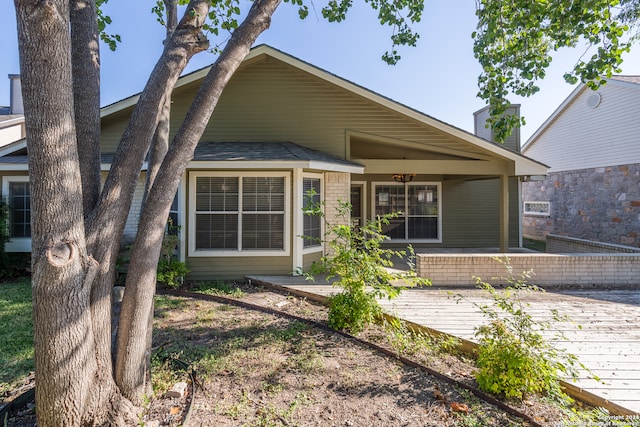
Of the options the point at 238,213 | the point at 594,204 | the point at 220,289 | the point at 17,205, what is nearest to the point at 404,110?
the point at 238,213

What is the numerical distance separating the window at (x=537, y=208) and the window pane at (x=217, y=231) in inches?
555

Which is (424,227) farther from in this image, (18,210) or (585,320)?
(18,210)

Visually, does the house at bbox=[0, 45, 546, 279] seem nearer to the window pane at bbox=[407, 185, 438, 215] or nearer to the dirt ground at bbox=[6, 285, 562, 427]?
the window pane at bbox=[407, 185, 438, 215]

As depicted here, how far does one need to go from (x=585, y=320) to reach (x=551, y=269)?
7.17 feet

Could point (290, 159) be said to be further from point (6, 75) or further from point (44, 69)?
point (6, 75)

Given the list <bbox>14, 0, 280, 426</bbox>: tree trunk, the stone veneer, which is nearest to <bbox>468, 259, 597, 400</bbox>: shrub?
<bbox>14, 0, 280, 426</bbox>: tree trunk

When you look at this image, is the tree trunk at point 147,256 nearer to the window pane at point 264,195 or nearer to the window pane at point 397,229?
the window pane at point 264,195

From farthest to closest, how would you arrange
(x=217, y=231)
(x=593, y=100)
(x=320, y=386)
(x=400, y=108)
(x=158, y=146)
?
(x=593, y=100), (x=400, y=108), (x=217, y=231), (x=158, y=146), (x=320, y=386)

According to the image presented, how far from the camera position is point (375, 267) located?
4367 mm

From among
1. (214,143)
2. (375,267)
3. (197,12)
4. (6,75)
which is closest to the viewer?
(197,12)

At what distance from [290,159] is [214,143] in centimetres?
271

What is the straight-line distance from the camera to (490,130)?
40.1 ft

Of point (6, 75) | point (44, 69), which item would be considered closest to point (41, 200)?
point (44, 69)

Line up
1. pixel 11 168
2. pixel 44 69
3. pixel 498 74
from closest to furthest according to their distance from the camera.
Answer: pixel 44 69, pixel 498 74, pixel 11 168
